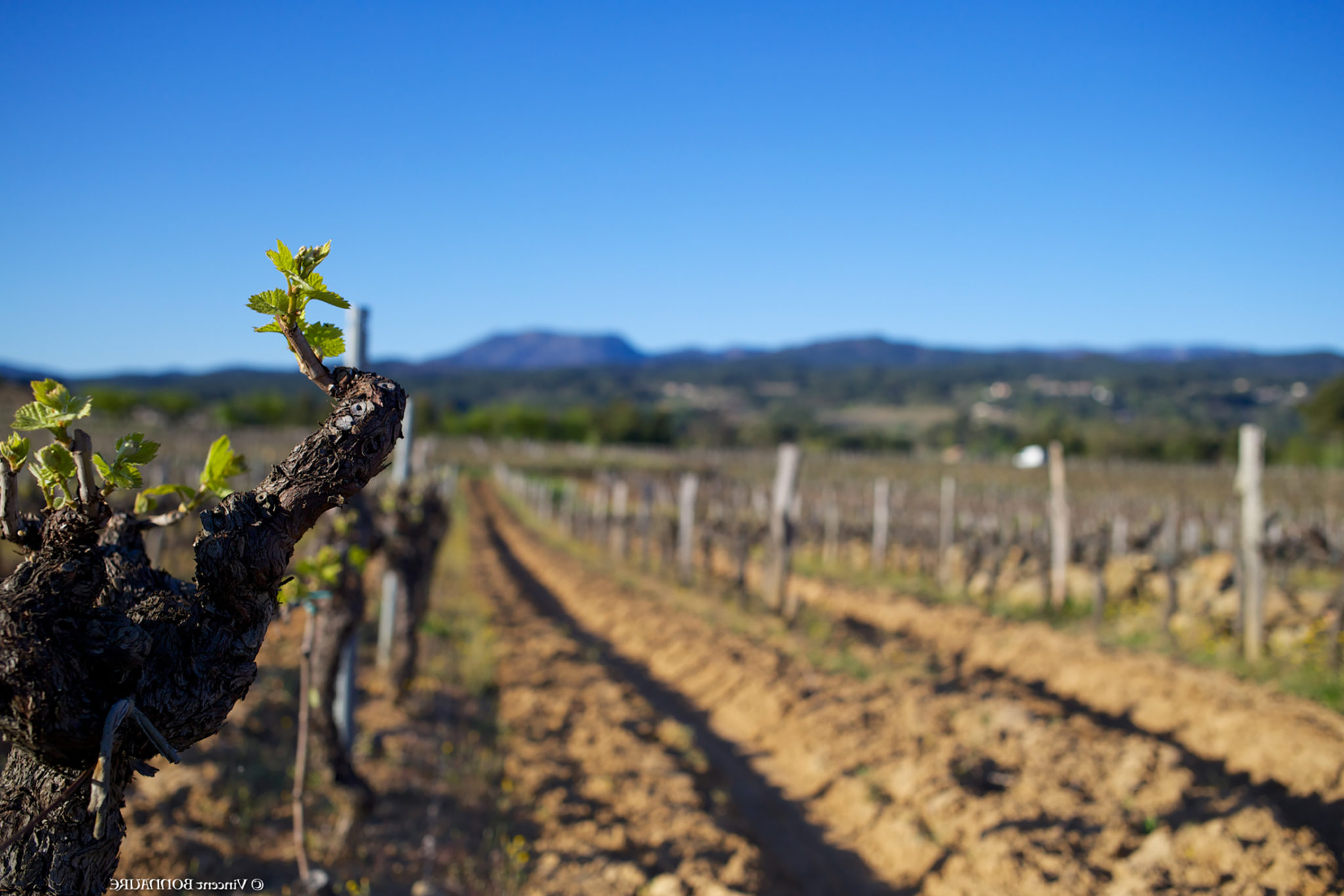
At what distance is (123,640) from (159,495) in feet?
2.15

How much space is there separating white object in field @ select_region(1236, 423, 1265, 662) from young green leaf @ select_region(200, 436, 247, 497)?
31.9 ft

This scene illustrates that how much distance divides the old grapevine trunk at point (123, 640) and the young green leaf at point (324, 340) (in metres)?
0.12

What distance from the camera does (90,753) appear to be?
1694 millimetres

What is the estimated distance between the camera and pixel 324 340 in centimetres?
183

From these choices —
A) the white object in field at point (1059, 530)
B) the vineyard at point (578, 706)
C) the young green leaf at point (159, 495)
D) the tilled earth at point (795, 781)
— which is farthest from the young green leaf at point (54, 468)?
the white object in field at point (1059, 530)

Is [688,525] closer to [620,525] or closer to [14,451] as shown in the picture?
[620,525]

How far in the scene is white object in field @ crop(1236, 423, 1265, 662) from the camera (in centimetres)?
855

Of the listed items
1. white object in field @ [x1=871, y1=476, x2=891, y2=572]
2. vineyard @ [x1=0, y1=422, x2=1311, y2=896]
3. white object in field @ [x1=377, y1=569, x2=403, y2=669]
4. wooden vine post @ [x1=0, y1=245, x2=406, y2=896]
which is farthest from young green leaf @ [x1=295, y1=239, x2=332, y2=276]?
white object in field @ [x1=871, y1=476, x2=891, y2=572]

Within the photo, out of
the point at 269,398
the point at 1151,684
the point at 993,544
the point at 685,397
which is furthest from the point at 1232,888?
the point at 685,397

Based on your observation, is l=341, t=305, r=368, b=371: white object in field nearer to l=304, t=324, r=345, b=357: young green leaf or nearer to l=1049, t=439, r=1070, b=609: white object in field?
l=304, t=324, r=345, b=357: young green leaf

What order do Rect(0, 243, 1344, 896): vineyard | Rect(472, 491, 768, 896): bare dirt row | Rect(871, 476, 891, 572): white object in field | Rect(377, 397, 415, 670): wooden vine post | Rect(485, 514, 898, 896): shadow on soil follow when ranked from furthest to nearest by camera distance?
Rect(871, 476, 891, 572): white object in field
Rect(377, 397, 415, 670): wooden vine post
Rect(485, 514, 898, 896): shadow on soil
Rect(472, 491, 768, 896): bare dirt row
Rect(0, 243, 1344, 896): vineyard

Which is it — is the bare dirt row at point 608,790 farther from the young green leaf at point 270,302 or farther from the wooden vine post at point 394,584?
the young green leaf at point 270,302

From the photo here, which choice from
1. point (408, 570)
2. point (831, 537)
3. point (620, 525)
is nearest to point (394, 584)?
point (408, 570)

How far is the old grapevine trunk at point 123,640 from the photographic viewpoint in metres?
1.62
